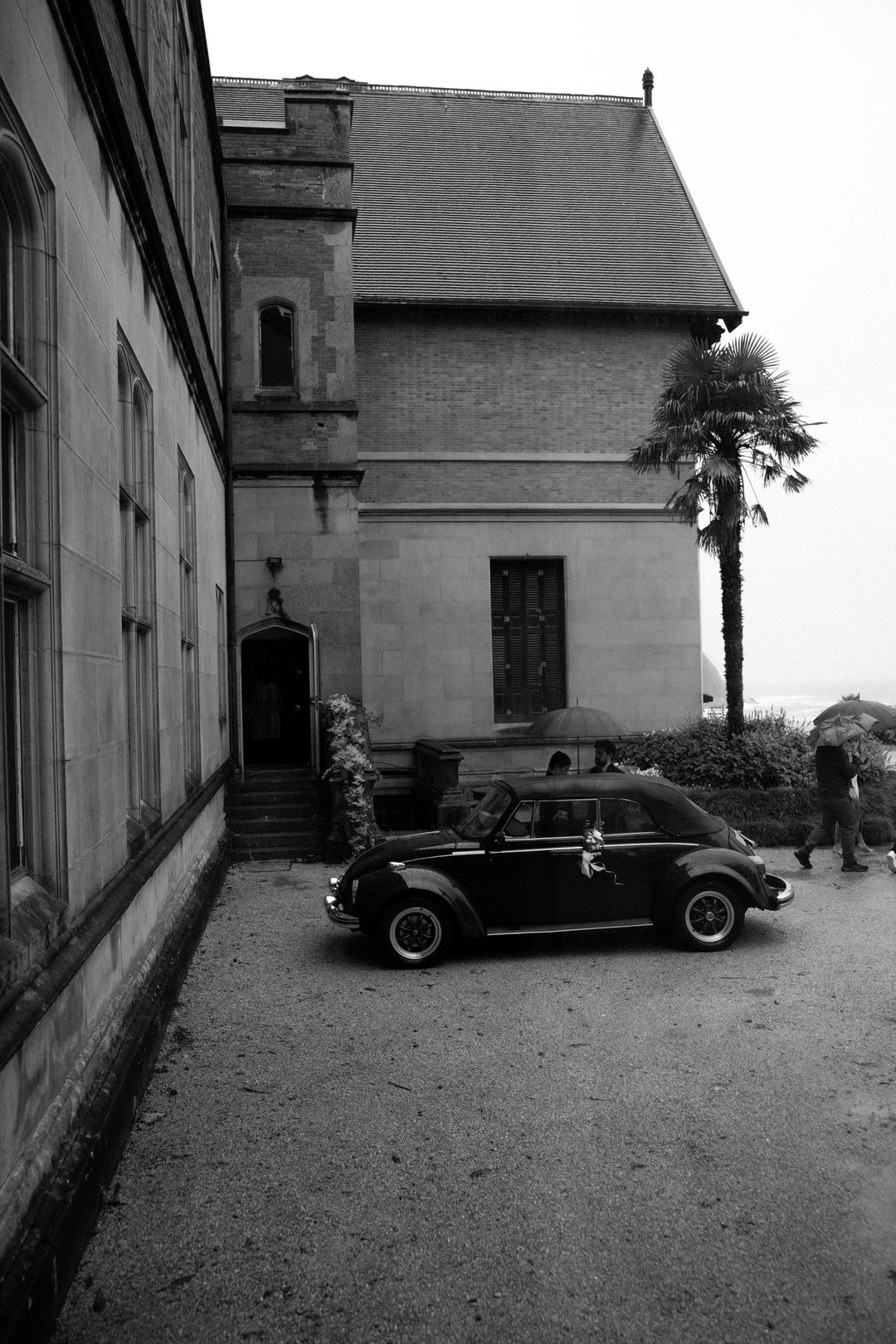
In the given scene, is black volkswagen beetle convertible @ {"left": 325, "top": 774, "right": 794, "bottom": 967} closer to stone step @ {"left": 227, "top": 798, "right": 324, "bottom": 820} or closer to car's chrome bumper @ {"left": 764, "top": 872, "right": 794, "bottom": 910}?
car's chrome bumper @ {"left": 764, "top": 872, "right": 794, "bottom": 910}

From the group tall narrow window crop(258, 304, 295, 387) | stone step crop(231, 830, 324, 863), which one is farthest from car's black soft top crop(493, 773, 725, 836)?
tall narrow window crop(258, 304, 295, 387)

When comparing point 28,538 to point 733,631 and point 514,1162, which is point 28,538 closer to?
point 514,1162

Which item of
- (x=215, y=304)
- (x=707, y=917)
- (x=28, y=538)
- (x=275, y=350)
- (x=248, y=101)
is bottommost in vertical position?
(x=707, y=917)

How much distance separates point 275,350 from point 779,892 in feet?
41.1

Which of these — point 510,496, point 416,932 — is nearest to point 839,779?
point 416,932

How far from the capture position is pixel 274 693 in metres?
17.3

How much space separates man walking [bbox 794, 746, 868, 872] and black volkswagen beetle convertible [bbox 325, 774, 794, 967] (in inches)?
133

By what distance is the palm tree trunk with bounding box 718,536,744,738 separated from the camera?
16656mm

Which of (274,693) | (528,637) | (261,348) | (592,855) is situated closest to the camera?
(592,855)

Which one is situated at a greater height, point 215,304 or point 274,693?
point 215,304

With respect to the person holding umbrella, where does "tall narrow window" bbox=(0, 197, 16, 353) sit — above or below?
above

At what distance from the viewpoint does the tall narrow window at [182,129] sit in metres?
10.3

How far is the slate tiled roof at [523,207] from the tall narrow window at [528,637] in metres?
5.13

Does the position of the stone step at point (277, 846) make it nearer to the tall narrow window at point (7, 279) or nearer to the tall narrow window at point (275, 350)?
the tall narrow window at point (275, 350)
